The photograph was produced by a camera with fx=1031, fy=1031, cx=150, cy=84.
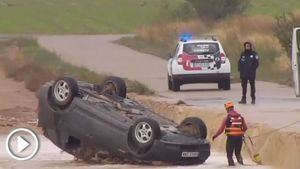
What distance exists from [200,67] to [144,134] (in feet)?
53.6

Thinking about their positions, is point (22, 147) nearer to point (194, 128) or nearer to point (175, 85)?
point (194, 128)

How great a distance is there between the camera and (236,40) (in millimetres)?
52375

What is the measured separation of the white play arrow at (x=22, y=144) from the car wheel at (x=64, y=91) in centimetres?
149

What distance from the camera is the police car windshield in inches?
1312

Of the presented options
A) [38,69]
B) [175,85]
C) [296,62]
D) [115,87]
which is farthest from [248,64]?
[38,69]

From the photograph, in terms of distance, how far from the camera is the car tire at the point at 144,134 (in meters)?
16.7

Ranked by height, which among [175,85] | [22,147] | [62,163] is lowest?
[62,163]

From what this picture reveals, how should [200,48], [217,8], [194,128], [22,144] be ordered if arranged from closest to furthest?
[194,128]
[22,144]
[200,48]
[217,8]

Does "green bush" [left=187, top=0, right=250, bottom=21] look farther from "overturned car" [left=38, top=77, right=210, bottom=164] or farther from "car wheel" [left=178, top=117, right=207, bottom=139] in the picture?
"car wheel" [left=178, top=117, right=207, bottom=139]

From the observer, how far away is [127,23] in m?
103

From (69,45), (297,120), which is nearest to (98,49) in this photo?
(69,45)

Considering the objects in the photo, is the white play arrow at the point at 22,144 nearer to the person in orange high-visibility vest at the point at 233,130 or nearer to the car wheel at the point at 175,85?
the person in orange high-visibility vest at the point at 233,130

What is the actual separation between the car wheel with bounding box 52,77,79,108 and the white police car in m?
15.0

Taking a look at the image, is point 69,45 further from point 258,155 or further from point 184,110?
point 258,155
